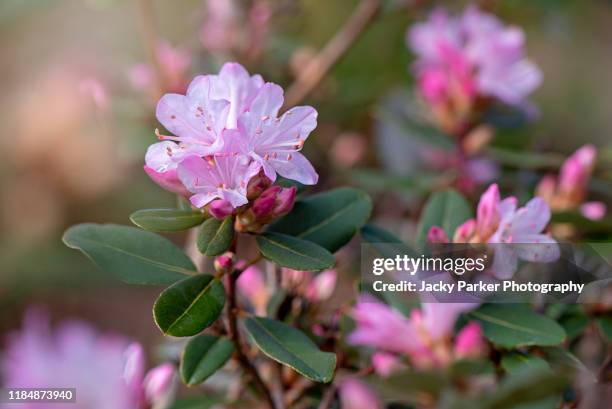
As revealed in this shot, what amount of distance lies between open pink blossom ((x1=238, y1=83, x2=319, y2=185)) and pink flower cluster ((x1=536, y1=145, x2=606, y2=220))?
0.66m

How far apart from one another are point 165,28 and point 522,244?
1905 mm

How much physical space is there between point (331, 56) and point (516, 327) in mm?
959

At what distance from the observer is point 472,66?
1.40m

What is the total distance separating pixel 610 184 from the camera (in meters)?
1.43

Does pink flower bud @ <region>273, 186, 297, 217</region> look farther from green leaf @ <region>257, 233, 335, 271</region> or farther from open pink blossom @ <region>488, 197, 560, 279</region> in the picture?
open pink blossom @ <region>488, 197, 560, 279</region>

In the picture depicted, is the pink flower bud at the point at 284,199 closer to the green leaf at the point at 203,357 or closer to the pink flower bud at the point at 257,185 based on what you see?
the pink flower bud at the point at 257,185

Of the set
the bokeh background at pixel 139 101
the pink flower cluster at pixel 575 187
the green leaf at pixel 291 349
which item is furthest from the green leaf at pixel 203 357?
the bokeh background at pixel 139 101

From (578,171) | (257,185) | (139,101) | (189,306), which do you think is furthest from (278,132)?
(139,101)

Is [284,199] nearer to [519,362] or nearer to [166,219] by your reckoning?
[166,219]

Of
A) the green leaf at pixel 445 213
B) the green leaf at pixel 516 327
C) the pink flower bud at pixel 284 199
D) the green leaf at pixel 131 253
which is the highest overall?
the pink flower bud at pixel 284 199

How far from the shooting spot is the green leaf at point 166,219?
753 mm

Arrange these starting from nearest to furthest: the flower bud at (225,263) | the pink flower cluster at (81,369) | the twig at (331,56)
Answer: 1. the pink flower cluster at (81,369)
2. the flower bud at (225,263)
3. the twig at (331,56)

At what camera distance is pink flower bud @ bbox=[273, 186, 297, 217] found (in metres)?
0.77

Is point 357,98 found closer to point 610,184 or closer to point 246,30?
point 246,30
